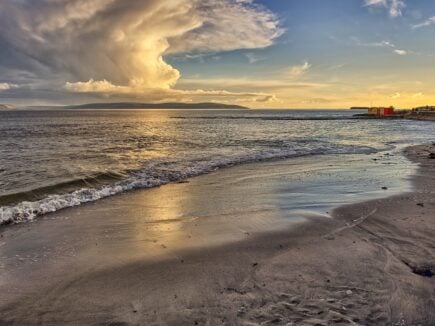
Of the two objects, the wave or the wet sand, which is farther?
the wave

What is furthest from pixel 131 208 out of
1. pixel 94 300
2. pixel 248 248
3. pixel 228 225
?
pixel 94 300

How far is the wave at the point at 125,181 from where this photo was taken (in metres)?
10.1

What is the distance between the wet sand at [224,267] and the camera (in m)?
4.68

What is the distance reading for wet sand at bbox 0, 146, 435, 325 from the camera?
468cm

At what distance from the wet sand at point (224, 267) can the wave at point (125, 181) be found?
0.72 metres

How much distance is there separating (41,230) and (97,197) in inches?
135

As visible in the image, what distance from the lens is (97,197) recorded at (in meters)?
12.0

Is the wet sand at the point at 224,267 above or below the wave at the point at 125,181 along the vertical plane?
above

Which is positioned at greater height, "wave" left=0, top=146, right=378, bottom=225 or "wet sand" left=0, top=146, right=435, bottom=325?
"wet sand" left=0, top=146, right=435, bottom=325

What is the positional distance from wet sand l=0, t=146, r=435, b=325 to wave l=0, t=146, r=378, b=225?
718mm

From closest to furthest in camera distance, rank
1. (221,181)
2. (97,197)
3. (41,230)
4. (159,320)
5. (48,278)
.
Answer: (159,320), (48,278), (41,230), (97,197), (221,181)

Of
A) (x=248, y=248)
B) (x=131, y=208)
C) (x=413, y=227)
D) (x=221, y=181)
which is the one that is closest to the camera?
(x=248, y=248)

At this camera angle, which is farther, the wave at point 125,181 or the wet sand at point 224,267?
the wave at point 125,181

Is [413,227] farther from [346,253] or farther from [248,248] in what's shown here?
[248,248]
